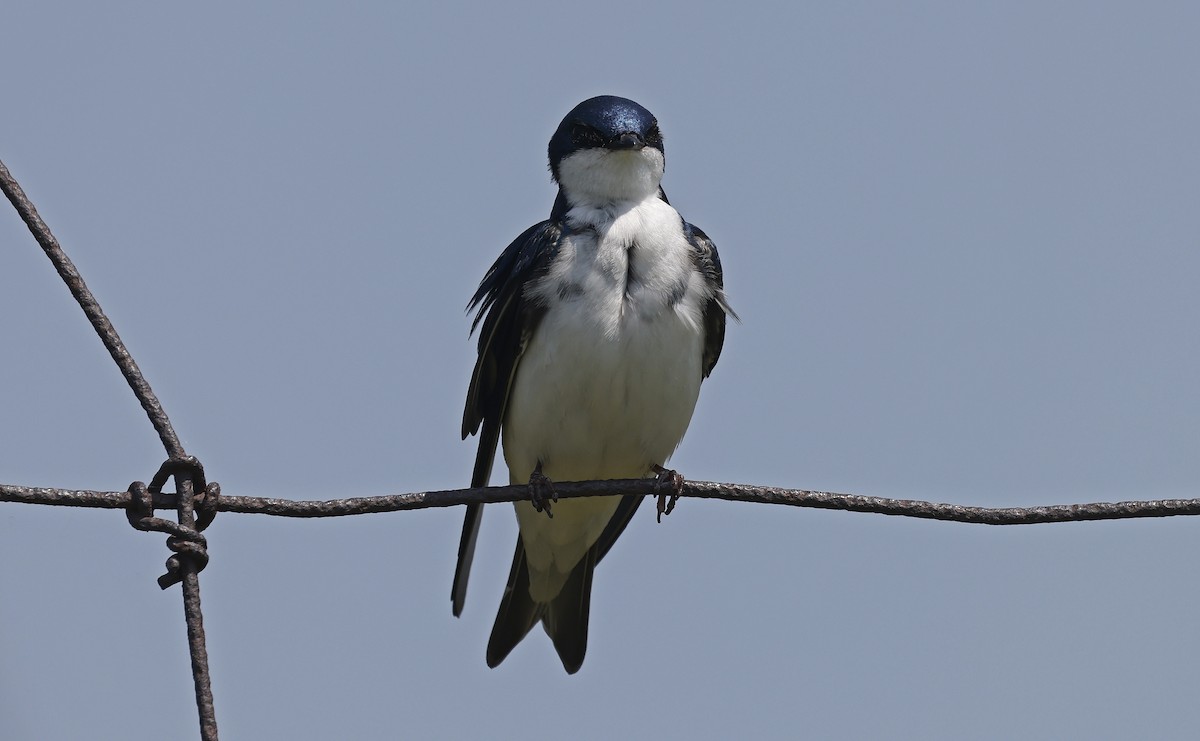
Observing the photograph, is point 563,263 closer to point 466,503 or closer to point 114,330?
point 466,503

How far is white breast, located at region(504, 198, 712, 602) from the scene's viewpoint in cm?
473

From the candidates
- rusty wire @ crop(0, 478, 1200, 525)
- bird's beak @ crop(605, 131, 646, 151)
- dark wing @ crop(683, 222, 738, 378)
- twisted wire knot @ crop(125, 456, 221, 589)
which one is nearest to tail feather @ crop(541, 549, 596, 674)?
dark wing @ crop(683, 222, 738, 378)

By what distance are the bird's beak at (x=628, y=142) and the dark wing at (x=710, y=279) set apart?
367 millimetres

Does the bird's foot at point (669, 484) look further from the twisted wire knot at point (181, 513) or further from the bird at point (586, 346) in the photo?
the twisted wire knot at point (181, 513)

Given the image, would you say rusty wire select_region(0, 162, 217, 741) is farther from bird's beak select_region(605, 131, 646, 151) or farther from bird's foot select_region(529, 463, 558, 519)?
bird's beak select_region(605, 131, 646, 151)

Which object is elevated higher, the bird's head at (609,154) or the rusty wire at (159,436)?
the bird's head at (609,154)

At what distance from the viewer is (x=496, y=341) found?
502cm

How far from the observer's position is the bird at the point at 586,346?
15.6 feet

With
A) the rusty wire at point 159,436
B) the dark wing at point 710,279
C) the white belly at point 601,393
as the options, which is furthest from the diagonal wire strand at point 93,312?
the dark wing at point 710,279

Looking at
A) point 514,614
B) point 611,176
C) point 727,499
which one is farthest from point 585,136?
point 727,499

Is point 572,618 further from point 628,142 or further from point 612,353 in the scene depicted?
point 628,142

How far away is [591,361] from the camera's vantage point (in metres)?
4.73

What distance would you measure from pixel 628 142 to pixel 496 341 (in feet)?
2.60

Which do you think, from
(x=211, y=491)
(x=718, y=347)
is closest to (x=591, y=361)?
(x=718, y=347)
